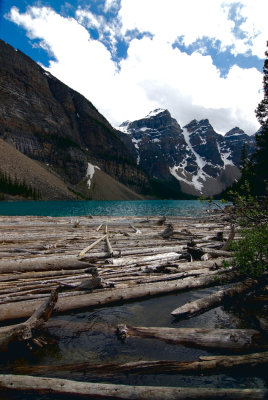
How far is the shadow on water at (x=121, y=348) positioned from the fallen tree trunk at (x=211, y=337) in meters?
0.16

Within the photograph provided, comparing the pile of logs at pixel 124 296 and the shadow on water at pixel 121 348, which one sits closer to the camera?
the pile of logs at pixel 124 296

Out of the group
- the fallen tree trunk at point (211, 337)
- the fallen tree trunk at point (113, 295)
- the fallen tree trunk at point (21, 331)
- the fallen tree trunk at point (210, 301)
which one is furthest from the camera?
the fallen tree trunk at point (210, 301)

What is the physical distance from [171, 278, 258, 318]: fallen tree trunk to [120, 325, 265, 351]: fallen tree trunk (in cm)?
81

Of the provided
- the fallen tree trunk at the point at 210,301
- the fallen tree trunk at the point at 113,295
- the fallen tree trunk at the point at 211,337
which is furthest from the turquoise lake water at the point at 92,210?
the fallen tree trunk at the point at 211,337

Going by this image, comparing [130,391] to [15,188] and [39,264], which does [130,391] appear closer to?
[39,264]

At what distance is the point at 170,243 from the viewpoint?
1380 centimetres

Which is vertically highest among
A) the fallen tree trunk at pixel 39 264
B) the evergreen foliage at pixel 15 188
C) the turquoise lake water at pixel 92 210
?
the evergreen foliage at pixel 15 188

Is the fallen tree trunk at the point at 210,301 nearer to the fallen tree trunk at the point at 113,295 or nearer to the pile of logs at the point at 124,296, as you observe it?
the pile of logs at the point at 124,296

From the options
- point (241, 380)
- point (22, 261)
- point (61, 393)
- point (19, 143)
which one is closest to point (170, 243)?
point (22, 261)

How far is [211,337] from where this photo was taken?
4.76 m

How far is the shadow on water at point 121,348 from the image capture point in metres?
4.05

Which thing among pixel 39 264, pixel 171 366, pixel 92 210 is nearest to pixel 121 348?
pixel 171 366

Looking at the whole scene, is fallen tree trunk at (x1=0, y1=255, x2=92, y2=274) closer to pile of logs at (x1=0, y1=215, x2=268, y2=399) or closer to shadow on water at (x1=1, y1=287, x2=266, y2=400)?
pile of logs at (x1=0, y1=215, x2=268, y2=399)

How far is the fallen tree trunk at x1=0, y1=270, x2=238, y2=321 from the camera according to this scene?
553 centimetres
